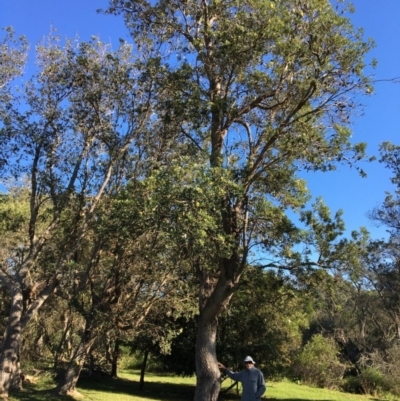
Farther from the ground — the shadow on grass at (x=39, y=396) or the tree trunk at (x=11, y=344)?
the tree trunk at (x=11, y=344)

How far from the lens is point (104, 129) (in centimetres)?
1521

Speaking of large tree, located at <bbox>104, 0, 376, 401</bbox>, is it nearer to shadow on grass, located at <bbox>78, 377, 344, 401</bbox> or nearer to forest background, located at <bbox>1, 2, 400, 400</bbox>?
forest background, located at <bbox>1, 2, 400, 400</bbox>

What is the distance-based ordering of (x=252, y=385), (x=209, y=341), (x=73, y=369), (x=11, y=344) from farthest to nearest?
(x=73, y=369), (x=11, y=344), (x=209, y=341), (x=252, y=385)

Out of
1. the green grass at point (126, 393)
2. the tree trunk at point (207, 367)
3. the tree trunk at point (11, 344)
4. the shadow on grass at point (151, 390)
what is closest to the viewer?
the tree trunk at point (207, 367)

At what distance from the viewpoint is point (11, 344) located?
13.8m

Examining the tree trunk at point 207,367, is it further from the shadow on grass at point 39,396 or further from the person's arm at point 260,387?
the shadow on grass at point 39,396

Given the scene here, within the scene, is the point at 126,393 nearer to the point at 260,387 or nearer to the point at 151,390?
the point at 151,390

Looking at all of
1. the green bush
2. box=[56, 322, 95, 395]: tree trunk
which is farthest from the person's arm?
the green bush

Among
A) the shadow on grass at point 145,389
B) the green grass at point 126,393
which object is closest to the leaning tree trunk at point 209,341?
the green grass at point 126,393

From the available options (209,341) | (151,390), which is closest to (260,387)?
(209,341)

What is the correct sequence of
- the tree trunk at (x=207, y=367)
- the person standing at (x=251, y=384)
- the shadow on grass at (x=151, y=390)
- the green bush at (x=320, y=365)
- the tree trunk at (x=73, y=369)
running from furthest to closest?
1. the green bush at (x=320, y=365)
2. the shadow on grass at (x=151, y=390)
3. the tree trunk at (x=73, y=369)
4. the tree trunk at (x=207, y=367)
5. the person standing at (x=251, y=384)

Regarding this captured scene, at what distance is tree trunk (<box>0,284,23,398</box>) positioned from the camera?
524 inches

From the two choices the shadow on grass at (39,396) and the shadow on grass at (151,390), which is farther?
the shadow on grass at (151,390)

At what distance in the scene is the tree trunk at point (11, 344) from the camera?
43.7 ft
